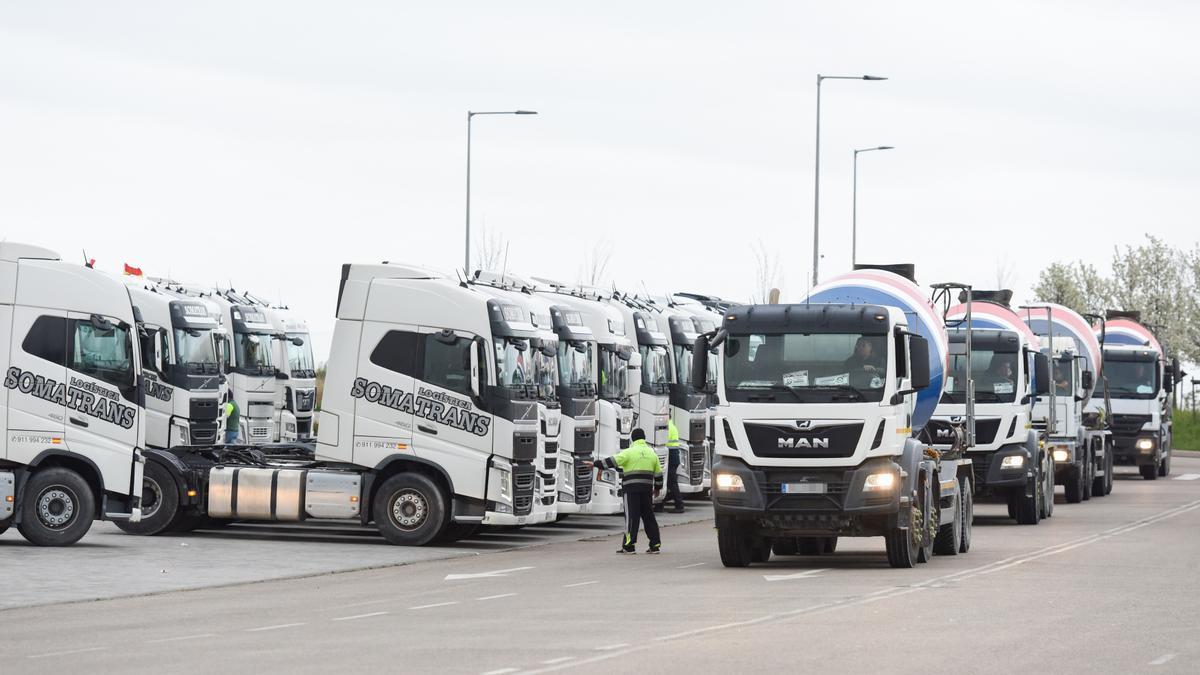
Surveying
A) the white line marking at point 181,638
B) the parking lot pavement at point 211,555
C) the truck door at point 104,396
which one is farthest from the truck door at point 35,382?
the white line marking at point 181,638

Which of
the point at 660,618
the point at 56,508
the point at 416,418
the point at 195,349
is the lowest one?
the point at 660,618

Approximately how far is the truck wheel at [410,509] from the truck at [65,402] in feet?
10.7

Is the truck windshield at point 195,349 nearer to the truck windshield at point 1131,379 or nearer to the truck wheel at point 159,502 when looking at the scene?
the truck wheel at point 159,502

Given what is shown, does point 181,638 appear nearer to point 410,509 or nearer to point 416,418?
point 416,418

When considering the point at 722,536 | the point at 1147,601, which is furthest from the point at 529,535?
the point at 1147,601

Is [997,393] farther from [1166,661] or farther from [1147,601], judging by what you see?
[1166,661]

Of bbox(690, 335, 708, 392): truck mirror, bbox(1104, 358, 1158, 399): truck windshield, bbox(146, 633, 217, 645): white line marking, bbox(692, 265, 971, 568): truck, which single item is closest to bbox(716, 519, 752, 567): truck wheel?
bbox(692, 265, 971, 568): truck

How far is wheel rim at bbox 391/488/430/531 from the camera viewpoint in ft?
87.6

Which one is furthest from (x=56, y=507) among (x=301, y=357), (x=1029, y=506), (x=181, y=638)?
(x=301, y=357)

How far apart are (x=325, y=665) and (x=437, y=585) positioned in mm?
7472

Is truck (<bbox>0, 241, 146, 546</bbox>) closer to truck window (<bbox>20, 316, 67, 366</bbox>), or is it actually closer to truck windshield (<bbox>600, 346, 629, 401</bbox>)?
truck window (<bbox>20, 316, 67, 366</bbox>)

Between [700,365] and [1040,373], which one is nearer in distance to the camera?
[700,365]

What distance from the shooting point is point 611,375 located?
105 ft

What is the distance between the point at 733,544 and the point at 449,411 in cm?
515
